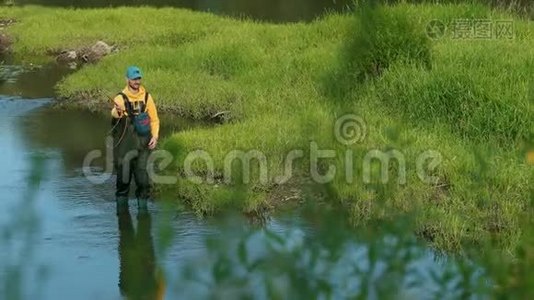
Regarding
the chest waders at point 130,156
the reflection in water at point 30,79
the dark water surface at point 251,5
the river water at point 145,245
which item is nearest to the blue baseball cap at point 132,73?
the chest waders at point 130,156

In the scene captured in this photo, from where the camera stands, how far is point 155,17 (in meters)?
23.9

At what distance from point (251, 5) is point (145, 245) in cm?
2255

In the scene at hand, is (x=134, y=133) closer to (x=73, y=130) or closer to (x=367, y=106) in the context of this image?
(x=367, y=106)

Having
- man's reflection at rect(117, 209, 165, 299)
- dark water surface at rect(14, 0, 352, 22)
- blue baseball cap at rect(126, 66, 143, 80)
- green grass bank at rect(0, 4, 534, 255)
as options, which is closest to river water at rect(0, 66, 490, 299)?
man's reflection at rect(117, 209, 165, 299)

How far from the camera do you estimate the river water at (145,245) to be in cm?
351

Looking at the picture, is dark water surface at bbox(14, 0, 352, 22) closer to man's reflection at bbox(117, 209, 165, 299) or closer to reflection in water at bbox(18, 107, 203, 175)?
reflection in water at bbox(18, 107, 203, 175)

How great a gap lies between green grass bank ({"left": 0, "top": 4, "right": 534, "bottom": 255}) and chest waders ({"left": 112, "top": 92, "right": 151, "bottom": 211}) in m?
0.61

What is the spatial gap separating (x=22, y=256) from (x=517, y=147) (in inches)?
299

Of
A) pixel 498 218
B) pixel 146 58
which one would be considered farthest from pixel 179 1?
pixel 498 218

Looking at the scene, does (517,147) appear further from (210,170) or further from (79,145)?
(79,145)

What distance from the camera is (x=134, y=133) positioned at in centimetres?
984

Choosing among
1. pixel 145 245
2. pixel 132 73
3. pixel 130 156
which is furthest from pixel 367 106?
pixel 145 245

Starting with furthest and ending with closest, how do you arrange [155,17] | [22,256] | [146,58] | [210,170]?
[155,17] < [146,58] < [210,170] < [22,256]

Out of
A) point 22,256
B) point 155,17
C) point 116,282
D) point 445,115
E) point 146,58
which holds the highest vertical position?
point 155,17
